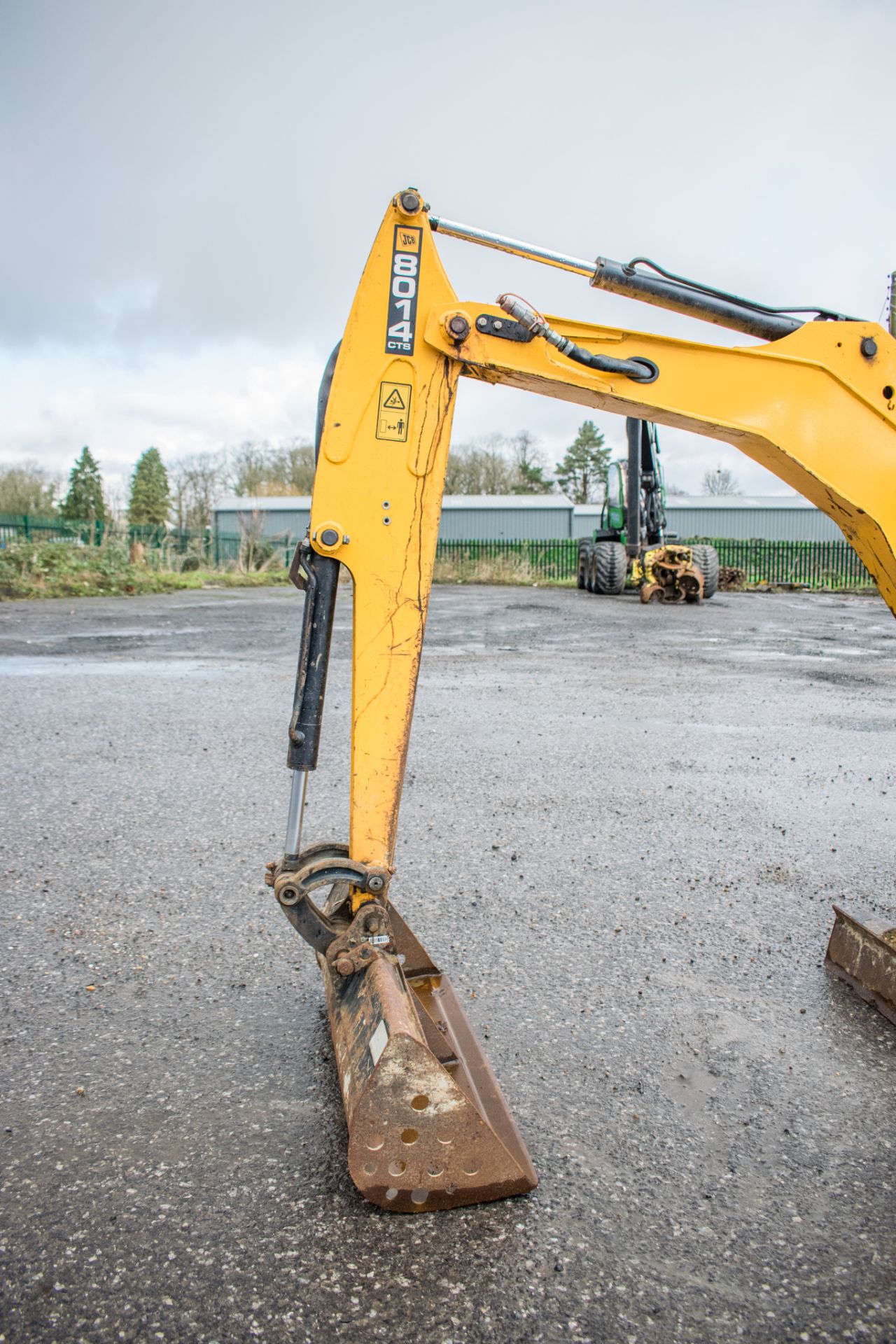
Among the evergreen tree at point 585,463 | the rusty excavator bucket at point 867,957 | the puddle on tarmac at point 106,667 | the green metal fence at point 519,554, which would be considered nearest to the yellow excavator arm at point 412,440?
the rusty excavator bucket at point 867,957

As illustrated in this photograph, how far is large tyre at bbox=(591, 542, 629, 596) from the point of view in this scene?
22938mm

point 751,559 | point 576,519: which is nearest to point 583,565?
point 751,559

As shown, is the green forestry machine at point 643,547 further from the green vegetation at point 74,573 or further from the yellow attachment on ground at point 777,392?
the yellow attachment on ground at point 777,392

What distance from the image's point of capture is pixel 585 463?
257ft

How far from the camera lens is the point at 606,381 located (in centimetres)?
246

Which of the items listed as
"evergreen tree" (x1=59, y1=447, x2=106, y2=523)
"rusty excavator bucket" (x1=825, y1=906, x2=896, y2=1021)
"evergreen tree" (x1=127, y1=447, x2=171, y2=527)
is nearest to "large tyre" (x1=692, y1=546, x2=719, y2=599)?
"rusty excavator bucket" (x1=825, y1=906, x2=896, y2=1021)

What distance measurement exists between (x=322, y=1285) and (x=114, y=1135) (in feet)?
2.36

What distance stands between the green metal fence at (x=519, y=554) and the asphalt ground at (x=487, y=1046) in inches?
987

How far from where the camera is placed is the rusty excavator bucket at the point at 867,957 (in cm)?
288

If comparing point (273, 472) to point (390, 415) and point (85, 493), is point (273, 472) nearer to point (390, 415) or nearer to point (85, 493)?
point (85, 493)

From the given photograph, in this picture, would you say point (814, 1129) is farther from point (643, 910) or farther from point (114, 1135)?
point (114, 1135)

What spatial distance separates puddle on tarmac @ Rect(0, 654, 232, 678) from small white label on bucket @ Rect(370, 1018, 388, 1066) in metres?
7.84

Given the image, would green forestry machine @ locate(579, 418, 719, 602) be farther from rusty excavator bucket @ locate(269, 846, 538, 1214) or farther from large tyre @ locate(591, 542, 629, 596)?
rusty excavator bucket @ locate(269, 846, 538, 1214)

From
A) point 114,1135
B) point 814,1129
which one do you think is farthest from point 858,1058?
point 114,1135
